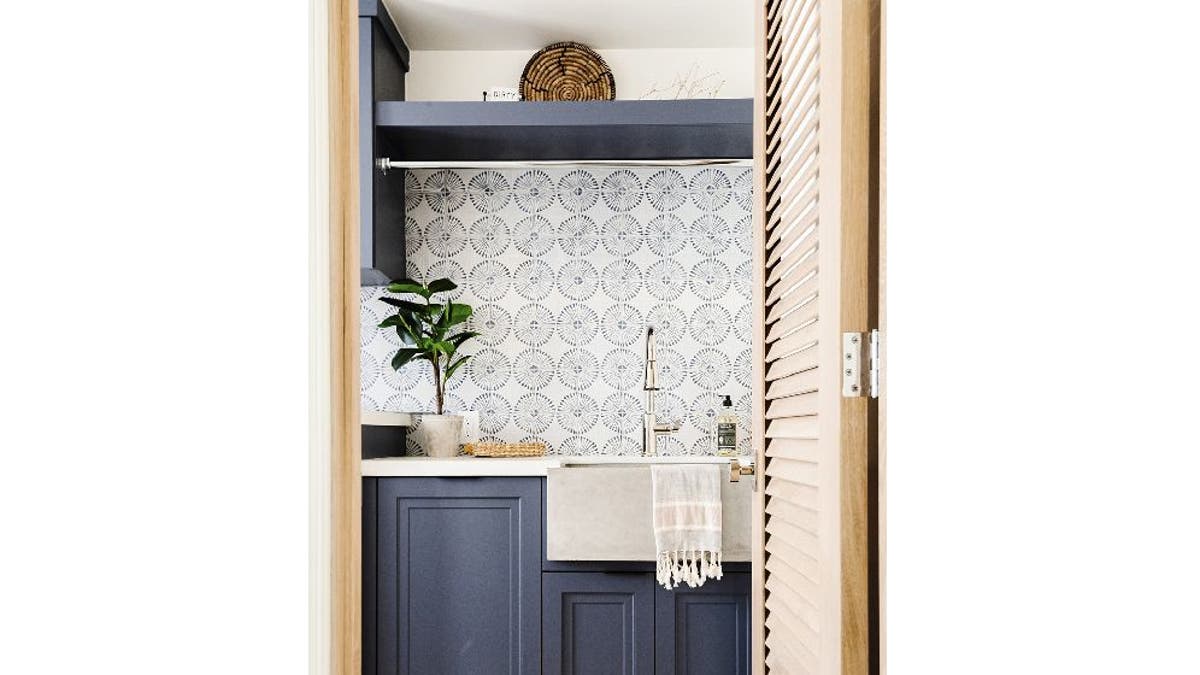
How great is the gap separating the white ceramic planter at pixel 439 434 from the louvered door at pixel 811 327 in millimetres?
1441

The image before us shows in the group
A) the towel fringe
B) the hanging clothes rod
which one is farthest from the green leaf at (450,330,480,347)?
the towel fringe

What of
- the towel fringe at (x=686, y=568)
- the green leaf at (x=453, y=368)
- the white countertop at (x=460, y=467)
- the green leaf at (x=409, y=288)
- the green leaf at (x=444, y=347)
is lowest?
the towel fringe at (x=686, y=568)

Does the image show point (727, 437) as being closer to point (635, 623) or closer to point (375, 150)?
point (635, 623)

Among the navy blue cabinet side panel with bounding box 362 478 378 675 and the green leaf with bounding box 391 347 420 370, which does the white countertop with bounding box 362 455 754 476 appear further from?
the green leaf with bounding box 391 347 420 370

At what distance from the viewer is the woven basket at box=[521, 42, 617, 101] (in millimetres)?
3504

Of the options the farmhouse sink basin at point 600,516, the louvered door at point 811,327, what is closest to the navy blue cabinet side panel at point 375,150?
the farmhouse sink basin at point 600,516

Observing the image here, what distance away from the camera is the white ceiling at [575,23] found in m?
3.27

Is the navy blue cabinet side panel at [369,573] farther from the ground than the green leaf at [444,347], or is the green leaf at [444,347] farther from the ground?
the green leaf at [444,347]

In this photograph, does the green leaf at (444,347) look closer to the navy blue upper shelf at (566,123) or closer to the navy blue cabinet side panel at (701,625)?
the navy blue upper shelf at (566,123)

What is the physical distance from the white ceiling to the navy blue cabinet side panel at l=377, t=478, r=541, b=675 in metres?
1.48
